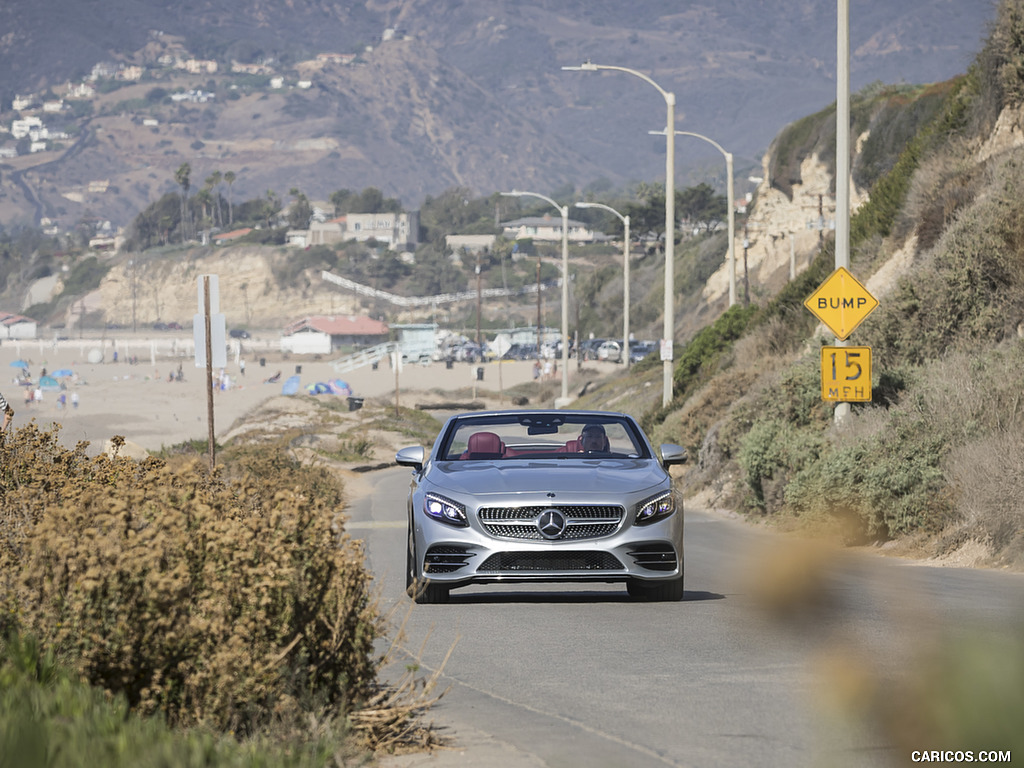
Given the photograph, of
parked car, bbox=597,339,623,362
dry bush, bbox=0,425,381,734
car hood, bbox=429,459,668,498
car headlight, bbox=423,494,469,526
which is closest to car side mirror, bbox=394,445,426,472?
car hood, bbox=429,459,668,498

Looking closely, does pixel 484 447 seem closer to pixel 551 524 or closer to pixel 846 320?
pixel 551 524

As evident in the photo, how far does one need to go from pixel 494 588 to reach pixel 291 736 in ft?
24.6

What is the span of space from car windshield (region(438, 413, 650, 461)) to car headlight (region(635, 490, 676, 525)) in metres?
1.17

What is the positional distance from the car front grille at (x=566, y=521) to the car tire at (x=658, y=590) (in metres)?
0.67

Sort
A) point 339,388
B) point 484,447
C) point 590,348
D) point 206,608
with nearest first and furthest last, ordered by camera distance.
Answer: point 206,608 < point 484,447 < point 339,388 < point 590,348

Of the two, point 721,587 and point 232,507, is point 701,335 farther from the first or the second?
point 232,507

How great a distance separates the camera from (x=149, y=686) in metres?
5.73

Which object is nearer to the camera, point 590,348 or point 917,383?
point 917,383

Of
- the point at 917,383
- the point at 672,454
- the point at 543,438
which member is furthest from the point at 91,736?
the point at 917,383

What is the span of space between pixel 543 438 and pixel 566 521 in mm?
2118

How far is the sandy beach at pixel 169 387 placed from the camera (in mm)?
76438

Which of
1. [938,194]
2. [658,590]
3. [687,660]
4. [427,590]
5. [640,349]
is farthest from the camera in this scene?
[640,349]

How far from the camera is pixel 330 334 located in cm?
17662

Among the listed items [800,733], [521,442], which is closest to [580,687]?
[800,733]
